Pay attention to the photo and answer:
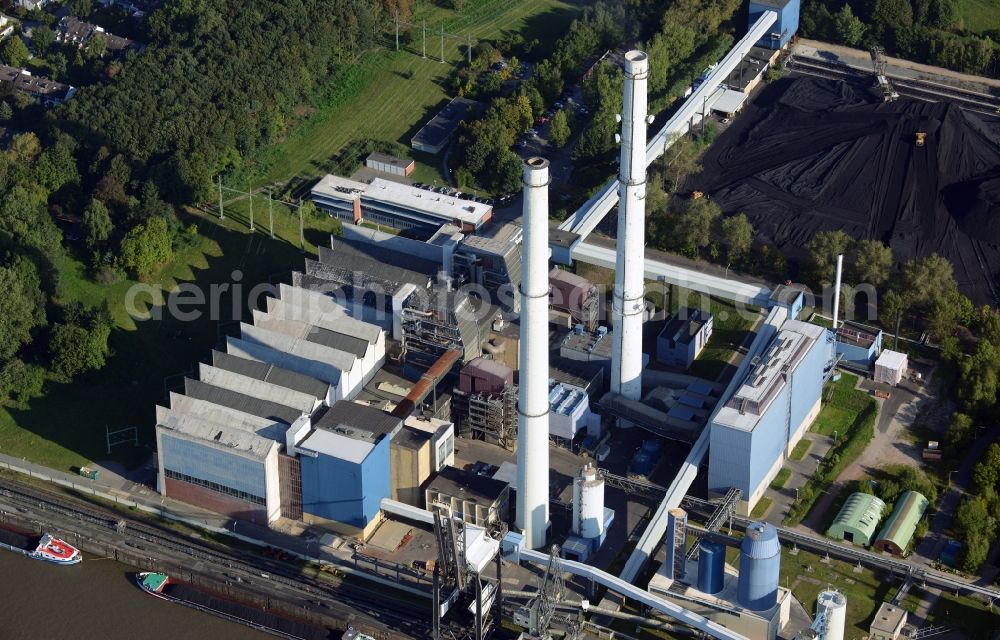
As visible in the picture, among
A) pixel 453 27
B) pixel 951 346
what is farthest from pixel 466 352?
pixel 453 27

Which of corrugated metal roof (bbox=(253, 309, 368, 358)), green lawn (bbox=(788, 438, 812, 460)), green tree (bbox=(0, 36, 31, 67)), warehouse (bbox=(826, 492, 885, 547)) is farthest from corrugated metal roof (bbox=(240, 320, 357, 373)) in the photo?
green tree (bbox=(0, 36, 31, 67))

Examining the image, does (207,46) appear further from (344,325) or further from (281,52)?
(344,325)

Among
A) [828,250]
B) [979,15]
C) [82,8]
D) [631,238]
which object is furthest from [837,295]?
[82,8]

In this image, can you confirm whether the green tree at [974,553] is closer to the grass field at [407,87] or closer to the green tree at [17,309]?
the grass field at [407,87]

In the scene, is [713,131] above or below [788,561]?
above

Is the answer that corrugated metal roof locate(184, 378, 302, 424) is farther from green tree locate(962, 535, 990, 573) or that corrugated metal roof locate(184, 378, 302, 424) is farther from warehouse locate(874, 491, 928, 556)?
green tree locate(962, 535, 990, 573)

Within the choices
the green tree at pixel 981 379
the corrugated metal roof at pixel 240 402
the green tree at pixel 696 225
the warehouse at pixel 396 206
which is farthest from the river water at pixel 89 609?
the green tree at pixel 696 225

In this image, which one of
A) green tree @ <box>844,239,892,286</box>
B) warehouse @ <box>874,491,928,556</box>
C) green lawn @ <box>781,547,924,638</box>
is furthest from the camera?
green tree @ <box>844,239,892,286</box>
